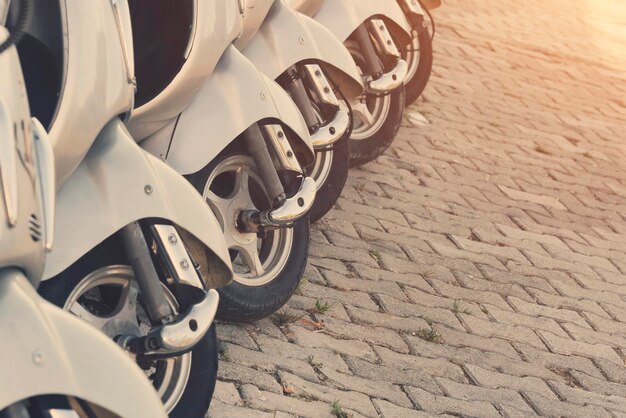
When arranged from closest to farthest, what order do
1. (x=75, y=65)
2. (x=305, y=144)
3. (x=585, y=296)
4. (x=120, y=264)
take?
(x=75, y=65), (x=120, y=264), (x=305, y=144), (x=585, y=296)

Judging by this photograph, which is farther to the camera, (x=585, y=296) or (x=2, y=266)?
(x=585, y=296)

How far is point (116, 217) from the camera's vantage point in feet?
10.2

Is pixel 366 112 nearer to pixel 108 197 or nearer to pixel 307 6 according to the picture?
pixel 307 6

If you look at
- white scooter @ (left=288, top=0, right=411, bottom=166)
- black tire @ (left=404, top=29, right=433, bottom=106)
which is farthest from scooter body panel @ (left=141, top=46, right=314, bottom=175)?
black tire @ (left=404, top=29, right=433, bottom=106)

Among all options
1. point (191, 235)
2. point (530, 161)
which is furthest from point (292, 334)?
point (530, 161)

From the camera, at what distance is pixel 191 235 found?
133 inches

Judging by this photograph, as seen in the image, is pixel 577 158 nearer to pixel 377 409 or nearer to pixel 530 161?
pixel 530 161

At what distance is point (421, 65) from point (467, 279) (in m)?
2.11

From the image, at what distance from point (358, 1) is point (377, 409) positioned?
2.54m

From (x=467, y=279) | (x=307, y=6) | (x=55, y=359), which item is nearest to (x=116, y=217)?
(x=55, y=359)

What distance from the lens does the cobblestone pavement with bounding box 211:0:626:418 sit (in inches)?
170

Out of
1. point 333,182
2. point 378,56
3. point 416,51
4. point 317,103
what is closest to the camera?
point 317,103

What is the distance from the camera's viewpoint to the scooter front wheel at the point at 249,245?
4.22m

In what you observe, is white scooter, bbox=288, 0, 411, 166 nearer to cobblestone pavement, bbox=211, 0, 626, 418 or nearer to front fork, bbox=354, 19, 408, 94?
front fork, bbox=354, 19, 408, 94
